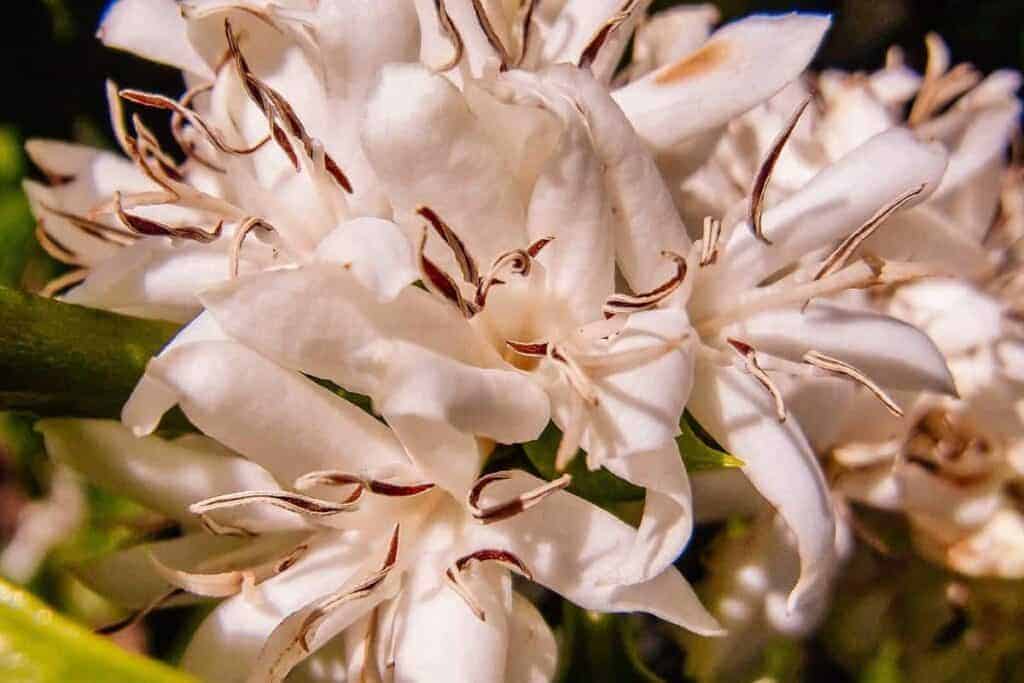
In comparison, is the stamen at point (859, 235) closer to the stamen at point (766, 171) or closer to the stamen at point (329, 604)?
the stamen at point (766, 171)

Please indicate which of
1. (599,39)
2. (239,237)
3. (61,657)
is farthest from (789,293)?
(61,657)

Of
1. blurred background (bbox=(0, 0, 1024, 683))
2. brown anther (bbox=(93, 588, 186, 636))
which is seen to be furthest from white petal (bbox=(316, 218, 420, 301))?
blurred background (bbox=(0, 0, 1024, 683))

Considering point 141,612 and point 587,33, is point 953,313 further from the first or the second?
point 141,612

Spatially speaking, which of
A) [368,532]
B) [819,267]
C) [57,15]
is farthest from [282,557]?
[57,15]

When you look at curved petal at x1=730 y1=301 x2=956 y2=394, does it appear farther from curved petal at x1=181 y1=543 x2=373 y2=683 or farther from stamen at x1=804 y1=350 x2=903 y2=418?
curved petal at x1=181 y1=543 x2=373 y2=683

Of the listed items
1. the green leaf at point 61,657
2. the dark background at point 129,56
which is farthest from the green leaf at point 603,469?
the dark background at point 129,56
